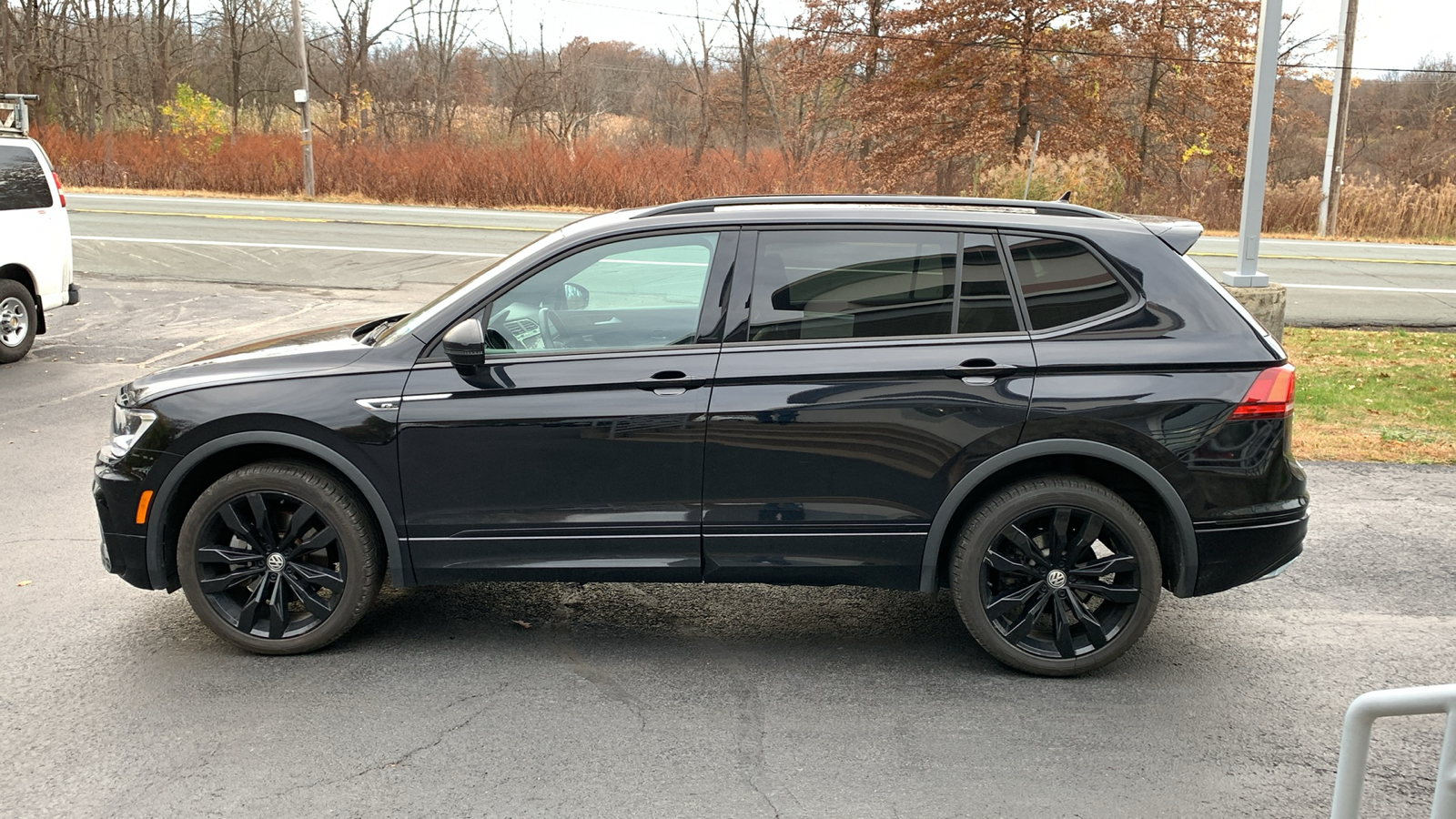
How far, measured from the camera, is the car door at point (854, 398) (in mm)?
4277

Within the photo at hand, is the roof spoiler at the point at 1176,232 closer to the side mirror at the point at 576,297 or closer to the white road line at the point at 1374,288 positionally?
the side mirror at the point at 576,297

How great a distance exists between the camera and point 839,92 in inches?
1393

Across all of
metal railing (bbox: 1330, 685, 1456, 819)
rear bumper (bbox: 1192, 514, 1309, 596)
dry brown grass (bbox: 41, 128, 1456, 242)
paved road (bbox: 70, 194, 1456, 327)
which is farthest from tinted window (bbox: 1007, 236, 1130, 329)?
dry brown grass (bbox: 41, 128, 1456, 242)

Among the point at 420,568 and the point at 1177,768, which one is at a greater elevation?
the point at 420,568

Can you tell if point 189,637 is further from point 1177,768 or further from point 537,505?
point 1177,768

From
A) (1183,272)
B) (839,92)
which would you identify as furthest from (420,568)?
(839,92)

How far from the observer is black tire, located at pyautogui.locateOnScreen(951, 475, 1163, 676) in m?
4.30

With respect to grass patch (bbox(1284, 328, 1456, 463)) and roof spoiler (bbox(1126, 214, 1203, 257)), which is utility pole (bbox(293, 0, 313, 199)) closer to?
grass patch (bbox(1284, 328, 1456, 463))

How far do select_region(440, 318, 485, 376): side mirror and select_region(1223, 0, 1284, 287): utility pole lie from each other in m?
6.22

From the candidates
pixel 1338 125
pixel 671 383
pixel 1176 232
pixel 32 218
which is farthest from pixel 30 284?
pixel 1338 125

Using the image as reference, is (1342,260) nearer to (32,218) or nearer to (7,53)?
(32,218)

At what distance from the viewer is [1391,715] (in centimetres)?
221

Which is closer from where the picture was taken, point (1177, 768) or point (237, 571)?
point (1177, 768)

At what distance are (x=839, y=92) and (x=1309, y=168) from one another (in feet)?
57.7
